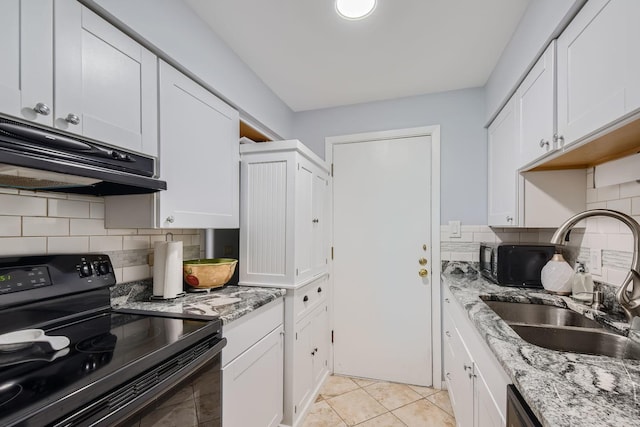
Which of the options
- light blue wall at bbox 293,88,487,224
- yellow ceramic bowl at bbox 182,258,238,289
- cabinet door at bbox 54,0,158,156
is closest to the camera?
cabinet door at bbox 54,0,158,156

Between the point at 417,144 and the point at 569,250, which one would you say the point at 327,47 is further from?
the point at 569,250

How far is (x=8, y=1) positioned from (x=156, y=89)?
51 centimetres

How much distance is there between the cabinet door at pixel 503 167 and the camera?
178 cm

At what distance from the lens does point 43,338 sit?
908 mm

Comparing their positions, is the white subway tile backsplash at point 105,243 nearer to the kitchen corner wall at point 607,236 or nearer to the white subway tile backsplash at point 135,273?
the white subway tile backsplash at point 135,273

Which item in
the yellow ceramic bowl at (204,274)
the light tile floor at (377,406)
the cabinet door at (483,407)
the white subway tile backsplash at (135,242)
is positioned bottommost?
the light tile floor at (377,406)

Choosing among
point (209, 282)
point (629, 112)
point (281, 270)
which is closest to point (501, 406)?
point (629, 112)

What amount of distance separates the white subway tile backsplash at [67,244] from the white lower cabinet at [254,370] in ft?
2.30

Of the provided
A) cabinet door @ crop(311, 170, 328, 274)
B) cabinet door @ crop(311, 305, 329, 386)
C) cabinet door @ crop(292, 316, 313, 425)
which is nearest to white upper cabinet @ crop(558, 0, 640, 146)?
cabinet door @ crop(311, 170, 328, 274)

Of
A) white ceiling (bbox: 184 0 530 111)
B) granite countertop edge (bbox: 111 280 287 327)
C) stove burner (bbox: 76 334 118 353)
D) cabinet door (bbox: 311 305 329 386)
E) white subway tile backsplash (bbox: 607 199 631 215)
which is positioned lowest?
cabinet door (bbox: 311 305 329 386)

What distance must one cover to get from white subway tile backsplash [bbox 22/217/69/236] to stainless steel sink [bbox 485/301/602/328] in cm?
204

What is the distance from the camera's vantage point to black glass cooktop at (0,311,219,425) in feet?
2.12

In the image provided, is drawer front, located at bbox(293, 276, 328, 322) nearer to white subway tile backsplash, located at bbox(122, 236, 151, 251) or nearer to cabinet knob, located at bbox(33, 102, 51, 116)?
white subway tile backsplash, located at bbox(122, 236, 151, 251)

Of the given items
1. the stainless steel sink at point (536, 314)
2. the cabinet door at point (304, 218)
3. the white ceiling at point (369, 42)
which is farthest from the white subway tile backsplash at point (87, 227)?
the stainless steel sink at point (536, 314)
